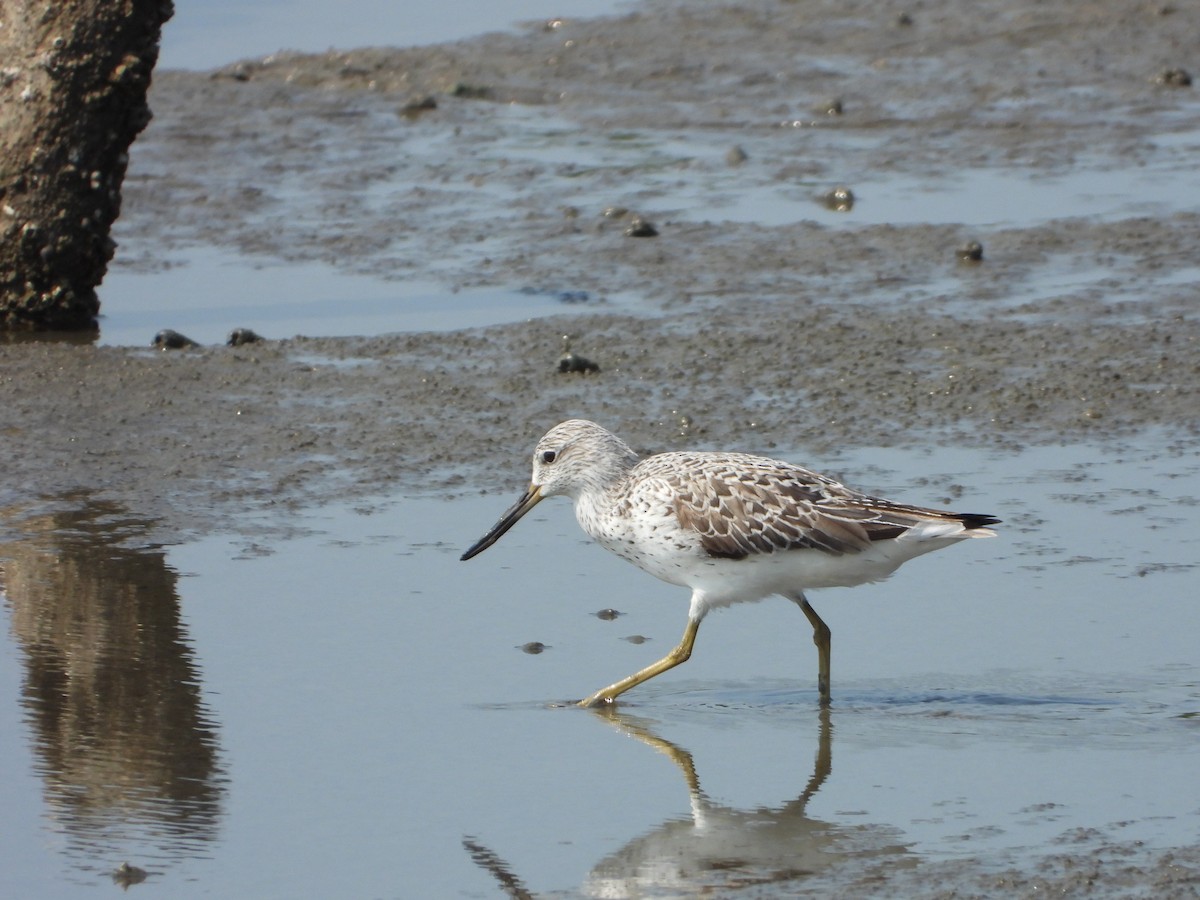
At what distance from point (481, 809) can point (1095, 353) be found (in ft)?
17.1

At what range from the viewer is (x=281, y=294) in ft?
37.7

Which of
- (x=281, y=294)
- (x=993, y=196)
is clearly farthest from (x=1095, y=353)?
(x=281, y=294)

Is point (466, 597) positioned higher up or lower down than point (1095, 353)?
lower down

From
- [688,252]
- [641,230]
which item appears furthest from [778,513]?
[641,230]

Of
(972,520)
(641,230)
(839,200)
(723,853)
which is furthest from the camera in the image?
(839,200)

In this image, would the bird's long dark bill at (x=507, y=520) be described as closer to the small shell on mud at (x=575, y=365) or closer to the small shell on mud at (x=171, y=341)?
the small shell on mud at (x=575, y=365)

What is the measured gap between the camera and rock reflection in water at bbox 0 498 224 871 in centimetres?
567

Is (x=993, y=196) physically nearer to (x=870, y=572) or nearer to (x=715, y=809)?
(x=870, y=572)

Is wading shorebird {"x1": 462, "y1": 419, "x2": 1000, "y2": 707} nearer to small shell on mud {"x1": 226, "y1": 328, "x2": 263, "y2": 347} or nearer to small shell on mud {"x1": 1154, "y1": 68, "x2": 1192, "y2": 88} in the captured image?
small shell on mud {"x1": 226, "y1": 328, "x2": 263, "y2": 347}

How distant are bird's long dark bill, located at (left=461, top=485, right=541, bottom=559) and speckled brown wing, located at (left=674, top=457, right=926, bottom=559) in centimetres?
79

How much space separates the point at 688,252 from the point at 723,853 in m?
6.68

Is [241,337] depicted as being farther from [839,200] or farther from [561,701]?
[561,701]

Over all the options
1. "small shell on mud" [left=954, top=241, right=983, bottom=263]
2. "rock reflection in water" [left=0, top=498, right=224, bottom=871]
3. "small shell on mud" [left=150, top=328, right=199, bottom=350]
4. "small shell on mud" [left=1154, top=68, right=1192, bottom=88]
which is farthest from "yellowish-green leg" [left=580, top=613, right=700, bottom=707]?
"small shell on mud" [left=1154, top=68, right=1192, bottom=88]

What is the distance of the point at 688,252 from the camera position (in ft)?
38.7
